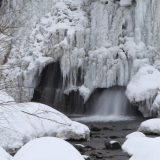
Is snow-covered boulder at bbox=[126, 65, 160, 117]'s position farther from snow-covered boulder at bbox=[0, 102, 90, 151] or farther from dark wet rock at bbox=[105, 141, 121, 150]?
dark wet rock at bbox=[105, 141, 121, 150]

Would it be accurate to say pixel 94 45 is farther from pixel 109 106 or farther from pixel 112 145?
pixel 112 145

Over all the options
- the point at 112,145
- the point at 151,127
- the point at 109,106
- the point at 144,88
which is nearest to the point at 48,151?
the point at 112,145

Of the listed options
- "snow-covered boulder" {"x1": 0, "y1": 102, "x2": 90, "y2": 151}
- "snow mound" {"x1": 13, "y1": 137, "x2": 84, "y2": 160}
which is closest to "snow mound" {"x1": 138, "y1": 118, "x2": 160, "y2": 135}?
"snow-covered boulder" {"x1": 0, "y1": 102, "x2": 90, "y2": 151}

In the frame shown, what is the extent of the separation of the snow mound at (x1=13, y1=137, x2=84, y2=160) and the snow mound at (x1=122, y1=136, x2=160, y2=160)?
420 cm

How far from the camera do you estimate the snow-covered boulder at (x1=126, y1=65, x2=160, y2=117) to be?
23.1 metres

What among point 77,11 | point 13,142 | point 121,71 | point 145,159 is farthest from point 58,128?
point 77,11

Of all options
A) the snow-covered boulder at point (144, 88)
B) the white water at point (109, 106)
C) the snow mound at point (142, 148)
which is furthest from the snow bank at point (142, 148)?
the white water at point (109, 106)

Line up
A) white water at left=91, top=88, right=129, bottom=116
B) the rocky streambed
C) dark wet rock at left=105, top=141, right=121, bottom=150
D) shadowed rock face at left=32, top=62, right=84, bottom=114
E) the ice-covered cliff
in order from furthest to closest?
shadowed rock face at left=32, top=62, right=84, bottom=114
the ice-covered cliff
white water at left=91, top=88, right=129, bottom=116
dark wet rock at left=105, top=141, right=121, bottom=150
the rocky streambed

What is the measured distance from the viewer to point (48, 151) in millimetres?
6453

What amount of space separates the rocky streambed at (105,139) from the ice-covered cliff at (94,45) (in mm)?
2704

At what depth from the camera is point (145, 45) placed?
25438 mm

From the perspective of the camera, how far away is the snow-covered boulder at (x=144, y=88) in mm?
23141

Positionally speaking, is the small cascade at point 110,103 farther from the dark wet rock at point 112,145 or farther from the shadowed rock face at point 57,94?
the dark wet rock at point 112,145

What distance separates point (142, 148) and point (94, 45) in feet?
47.4
